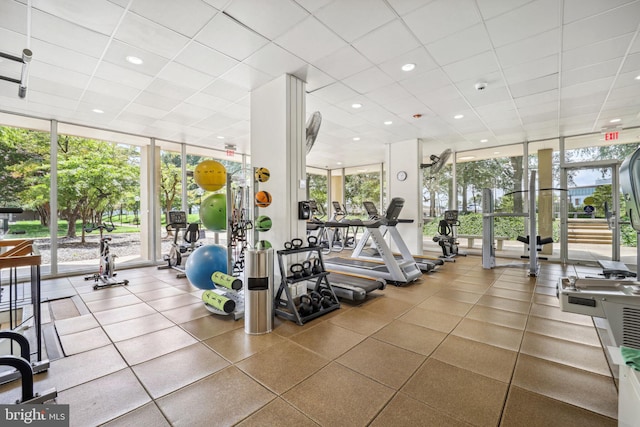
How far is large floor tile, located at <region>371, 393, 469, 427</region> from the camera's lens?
166 centimetres

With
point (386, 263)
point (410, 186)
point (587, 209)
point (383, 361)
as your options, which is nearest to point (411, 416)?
point (383, 361)

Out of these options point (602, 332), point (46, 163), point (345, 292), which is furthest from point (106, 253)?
point (602, 332)

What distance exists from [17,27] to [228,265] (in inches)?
132

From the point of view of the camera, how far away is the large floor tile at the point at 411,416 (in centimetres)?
166

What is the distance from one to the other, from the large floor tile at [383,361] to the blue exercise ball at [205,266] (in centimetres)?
227

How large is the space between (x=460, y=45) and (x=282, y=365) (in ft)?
12.8

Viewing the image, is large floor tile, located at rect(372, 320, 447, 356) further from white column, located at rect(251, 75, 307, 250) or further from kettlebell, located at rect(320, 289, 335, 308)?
white column, located at rect(251, 75, 307, 250)

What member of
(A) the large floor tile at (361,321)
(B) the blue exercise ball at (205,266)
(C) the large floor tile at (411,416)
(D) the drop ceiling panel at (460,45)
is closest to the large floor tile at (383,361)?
(C) the large floor tile at (411,416)

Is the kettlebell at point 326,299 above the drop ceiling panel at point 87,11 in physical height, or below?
below

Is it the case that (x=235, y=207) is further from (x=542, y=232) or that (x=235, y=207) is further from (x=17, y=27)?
(x=542, y=232)

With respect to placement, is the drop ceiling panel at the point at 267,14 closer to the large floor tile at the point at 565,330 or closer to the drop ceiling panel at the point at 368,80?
the drop ceiling panel at the point at 368,80

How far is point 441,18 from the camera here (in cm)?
278

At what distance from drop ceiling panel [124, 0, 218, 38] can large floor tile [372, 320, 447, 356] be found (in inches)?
143

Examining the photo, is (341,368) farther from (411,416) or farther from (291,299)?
(291,299)
